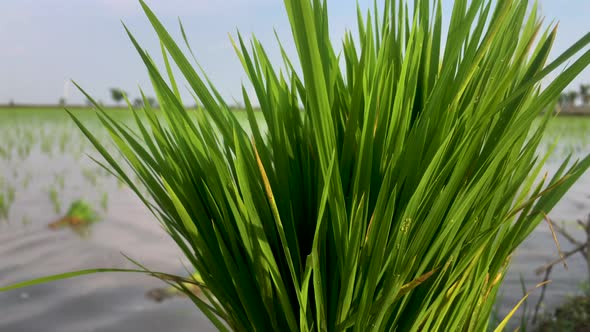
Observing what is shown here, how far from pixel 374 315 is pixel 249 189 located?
18 centimetres

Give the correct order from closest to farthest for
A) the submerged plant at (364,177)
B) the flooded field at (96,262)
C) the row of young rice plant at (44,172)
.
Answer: the submerged plant at (364,177), the flooded field at (96,262), the row of young rice plant at (44,172)

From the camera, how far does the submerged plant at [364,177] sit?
22.3 inches

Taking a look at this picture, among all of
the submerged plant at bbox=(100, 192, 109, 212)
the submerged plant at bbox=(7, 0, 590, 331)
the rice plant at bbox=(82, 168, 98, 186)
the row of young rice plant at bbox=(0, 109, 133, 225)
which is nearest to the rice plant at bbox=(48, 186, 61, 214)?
the row of young rice plant at bbox=(0, 109, 133, 225)

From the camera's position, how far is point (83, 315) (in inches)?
95.2

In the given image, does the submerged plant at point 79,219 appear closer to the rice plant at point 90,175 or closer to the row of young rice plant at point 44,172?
the row of young rice plant at point 44,172

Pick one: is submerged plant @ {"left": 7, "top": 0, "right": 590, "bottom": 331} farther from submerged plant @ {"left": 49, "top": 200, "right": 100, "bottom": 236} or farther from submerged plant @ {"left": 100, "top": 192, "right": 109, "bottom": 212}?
submerged plant @ {"left": 100, "top": 192, "right": 109, "bottom": 212}

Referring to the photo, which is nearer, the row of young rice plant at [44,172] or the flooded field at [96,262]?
the flooded field at [96,262]

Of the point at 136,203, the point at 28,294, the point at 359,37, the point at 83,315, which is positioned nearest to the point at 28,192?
the point at 136,203

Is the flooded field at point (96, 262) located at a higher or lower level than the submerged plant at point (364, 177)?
lower

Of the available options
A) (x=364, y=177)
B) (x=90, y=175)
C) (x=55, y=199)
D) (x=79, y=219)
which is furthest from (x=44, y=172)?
(x=364, y=177)

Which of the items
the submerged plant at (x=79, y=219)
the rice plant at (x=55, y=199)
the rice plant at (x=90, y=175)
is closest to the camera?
the submerged plant at (x=79, y=219)

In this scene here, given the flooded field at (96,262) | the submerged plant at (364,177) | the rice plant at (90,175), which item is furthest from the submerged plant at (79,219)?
Result: the submerged plant at (364,177)

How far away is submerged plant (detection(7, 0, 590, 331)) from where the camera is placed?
1.86ft

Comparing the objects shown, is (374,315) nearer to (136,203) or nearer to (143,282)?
(143,282)
